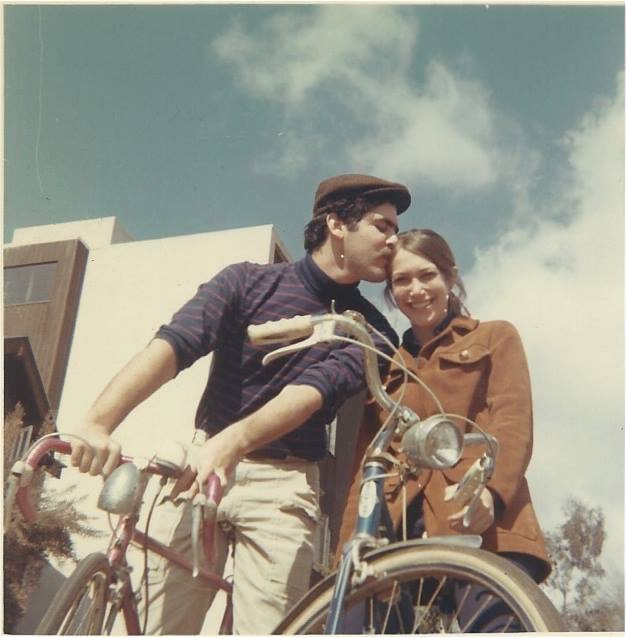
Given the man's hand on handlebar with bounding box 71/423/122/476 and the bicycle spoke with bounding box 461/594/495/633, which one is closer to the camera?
the bicycle spoke with bounding box 461/594/495/633

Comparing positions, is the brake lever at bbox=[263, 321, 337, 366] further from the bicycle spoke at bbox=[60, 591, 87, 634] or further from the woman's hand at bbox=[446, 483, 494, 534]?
the bicycle spoke at bbox=[60, 591, 87, 634]

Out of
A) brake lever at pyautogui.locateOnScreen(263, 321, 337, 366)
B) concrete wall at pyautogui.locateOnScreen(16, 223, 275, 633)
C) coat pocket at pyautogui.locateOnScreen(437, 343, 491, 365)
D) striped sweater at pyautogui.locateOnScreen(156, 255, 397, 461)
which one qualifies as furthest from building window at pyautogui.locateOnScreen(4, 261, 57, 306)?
coat pocket at pyautogui.locateOnScreen(437, 343, 491, 365)

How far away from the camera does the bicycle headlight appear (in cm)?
163

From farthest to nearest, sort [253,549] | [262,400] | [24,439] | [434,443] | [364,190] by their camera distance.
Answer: [24,439], [364,190], [262,400], [253,549], [434,443]

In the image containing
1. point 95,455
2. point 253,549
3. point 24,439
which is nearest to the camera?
point 95,455

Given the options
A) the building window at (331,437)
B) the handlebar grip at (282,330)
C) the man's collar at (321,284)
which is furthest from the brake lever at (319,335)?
the building window at (331,437)

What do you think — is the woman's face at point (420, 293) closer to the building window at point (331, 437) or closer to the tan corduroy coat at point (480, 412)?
the tan corduroy coat at point (480, 412)

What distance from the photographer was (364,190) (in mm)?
2711

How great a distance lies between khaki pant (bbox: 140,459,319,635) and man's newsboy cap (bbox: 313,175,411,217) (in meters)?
0.99

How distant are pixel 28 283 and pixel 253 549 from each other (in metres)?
2.18

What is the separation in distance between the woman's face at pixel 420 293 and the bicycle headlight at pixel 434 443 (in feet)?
2.69

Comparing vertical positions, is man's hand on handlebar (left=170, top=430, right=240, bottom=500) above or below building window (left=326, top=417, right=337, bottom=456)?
below

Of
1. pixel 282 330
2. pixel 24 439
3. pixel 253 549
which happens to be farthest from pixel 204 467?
pixel 24 439

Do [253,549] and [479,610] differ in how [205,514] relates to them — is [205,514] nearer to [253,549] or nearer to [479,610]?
[253,549]
